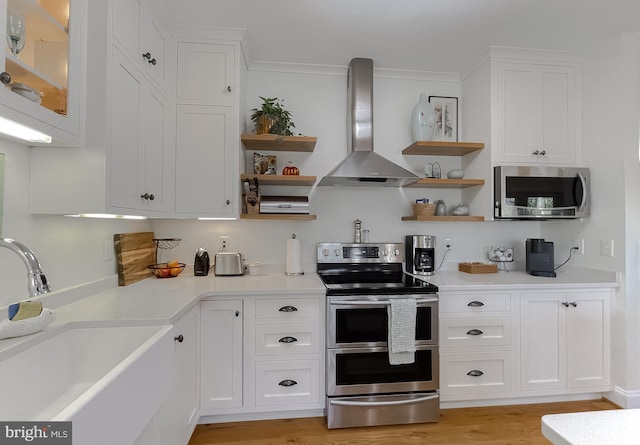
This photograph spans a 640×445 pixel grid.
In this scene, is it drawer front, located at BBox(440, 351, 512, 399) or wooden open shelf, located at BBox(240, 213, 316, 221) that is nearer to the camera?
drawer front, located at BBox(440, 351, 512, 399)

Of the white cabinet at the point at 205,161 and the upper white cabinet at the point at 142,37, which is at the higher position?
the upper white cabinet at the point at 142,37

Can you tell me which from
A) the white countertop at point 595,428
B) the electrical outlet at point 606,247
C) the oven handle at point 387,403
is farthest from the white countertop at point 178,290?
the white countertop at point 595,428

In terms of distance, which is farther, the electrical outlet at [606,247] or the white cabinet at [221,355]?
the electrical outlet at [606,247]

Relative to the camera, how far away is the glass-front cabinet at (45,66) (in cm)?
98

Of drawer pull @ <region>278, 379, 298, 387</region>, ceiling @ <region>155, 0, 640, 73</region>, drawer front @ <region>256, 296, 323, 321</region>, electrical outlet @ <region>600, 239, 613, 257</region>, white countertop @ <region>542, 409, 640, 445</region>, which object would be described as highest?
ceiling @ <region>155, 0, 640, 73</region>

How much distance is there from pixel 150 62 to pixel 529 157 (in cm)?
282

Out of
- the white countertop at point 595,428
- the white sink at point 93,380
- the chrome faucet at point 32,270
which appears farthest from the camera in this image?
the chrome faucet at point 32,270

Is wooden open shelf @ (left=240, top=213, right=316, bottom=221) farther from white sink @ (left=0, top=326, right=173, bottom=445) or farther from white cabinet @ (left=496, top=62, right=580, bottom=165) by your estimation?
white cabinet @ (left=496, top=62, right=580, bottom=165)

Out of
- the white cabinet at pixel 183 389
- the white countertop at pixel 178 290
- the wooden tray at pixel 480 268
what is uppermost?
the wooden tray at pixel 480 268

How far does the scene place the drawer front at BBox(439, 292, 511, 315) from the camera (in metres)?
2.16

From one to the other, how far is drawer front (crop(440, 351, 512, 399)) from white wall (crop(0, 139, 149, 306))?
2280mm

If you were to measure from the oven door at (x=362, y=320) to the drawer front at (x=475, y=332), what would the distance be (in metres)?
0.13

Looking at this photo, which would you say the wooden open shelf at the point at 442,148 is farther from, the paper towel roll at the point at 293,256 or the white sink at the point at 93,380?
the white sink at the point at 93,380

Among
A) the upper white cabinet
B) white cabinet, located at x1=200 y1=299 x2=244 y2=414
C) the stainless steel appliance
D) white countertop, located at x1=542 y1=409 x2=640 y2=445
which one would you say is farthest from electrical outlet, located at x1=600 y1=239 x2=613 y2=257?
the upper white cabinet
